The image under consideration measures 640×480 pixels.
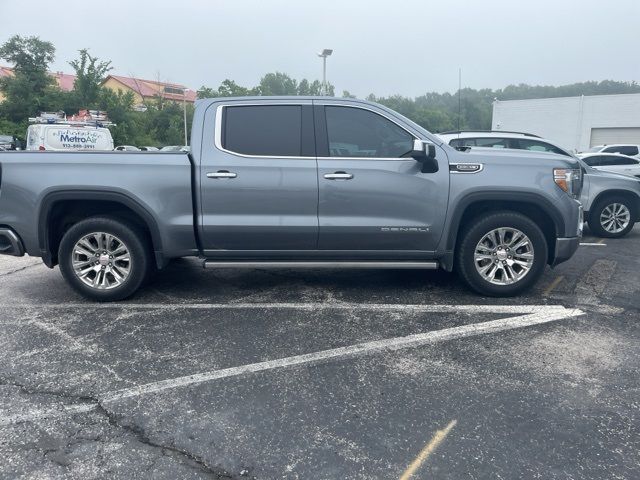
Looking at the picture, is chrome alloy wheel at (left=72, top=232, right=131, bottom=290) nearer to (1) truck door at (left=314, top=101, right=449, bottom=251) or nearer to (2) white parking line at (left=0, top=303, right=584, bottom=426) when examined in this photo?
(2) white parking line at (left=0, top=303, right=584, bottom=426)

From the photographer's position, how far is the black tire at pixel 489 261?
5.08 meters

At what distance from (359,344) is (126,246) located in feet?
7.95

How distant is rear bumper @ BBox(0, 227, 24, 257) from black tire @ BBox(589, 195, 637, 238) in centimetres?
829

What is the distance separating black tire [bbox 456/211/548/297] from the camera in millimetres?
5082

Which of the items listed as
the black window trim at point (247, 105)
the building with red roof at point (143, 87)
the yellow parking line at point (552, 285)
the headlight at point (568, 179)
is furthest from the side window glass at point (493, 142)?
the building with red roof at point (143, 87)

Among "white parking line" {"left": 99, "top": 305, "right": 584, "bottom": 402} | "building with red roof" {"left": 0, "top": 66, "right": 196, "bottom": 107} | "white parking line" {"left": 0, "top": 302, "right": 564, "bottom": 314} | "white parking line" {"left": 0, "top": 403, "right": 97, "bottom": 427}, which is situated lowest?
"white parking line" {"left": 0, "top": 403, "right": 97, "bottom": 427}

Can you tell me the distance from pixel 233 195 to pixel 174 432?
2463 mm

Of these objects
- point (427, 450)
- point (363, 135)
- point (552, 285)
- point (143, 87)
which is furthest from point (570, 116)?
point (143, 87)

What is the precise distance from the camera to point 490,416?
121 inches

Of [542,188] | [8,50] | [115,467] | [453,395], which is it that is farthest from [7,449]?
[8,50]

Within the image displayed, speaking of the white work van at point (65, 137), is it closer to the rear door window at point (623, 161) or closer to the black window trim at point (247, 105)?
the black window trim at point (247, 105)

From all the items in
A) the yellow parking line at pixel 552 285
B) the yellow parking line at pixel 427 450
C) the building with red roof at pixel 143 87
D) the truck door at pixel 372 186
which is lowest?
the yellow parking line at pixel 427 450

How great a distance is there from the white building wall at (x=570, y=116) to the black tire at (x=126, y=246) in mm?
36048

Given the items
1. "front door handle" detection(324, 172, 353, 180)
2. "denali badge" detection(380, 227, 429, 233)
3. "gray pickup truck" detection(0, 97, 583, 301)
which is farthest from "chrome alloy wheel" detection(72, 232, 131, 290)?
Result: "denali badge" detection(380, 227, 429, 233)
